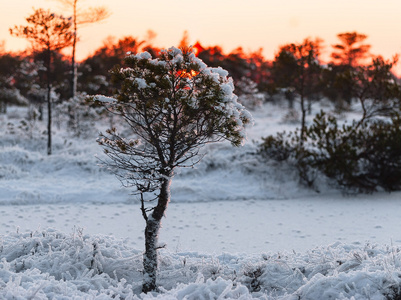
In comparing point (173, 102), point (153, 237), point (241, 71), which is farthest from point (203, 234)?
point (241, 71)

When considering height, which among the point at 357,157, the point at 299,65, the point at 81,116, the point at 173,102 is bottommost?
the point at 357,157

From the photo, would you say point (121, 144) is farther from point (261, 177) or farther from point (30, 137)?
point (30, 137)

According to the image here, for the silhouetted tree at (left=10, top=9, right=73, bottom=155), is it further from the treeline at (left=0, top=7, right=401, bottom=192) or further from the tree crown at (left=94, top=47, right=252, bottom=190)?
the tree crown at (left=94, top=47, right=252, bottom=190)

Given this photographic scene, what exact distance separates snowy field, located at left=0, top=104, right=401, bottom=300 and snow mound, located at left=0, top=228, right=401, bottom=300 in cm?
2

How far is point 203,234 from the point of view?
820cm

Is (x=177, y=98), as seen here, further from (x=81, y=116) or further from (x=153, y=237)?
(x=81, y=116)

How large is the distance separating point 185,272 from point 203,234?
2624 millimetres

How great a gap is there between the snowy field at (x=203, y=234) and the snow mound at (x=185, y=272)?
15mm

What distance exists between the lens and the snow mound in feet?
14.4

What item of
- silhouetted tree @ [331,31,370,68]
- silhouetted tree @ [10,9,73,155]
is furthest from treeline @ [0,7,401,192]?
silhouetted tree @ [331,31,370,68]

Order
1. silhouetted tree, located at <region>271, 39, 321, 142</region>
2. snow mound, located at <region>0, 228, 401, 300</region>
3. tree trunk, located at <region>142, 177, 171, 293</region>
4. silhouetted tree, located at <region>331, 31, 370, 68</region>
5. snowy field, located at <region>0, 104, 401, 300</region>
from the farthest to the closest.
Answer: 1. silhouetted tree, located at <region>331, 31, 370, 68</region>
2. silhouetted tree, located at <region>271, 39, 321, 142</region>
3. tree trunk, located at <region>142, 177, 171, 293</region>
4. snowy field, located at <region>0, 104, 401, 300</region>
5. snow mound, located at <region>0, 228, 401, 300</region>

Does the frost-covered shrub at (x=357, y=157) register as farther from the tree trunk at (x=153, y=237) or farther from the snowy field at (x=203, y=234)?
the tree trunk at (x=153, y=237)

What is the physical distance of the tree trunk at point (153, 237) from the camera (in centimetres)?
507

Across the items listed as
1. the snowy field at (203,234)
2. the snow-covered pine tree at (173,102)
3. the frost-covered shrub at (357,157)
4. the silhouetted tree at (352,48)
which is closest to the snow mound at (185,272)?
the snowy field at (203,234)
